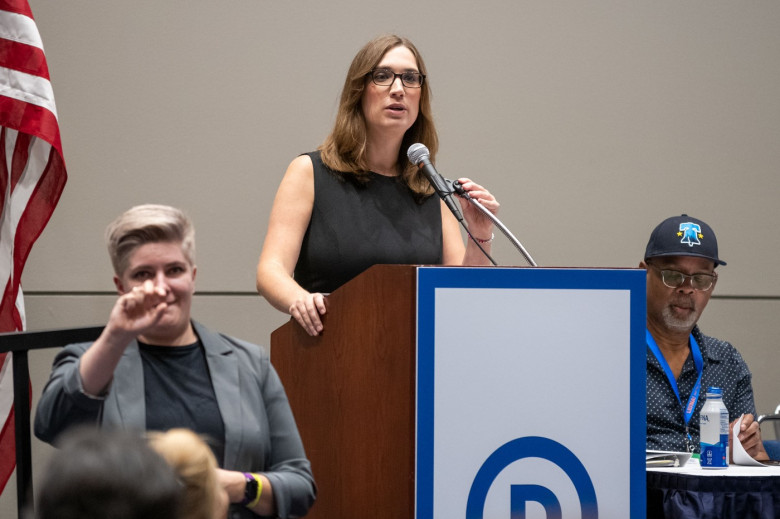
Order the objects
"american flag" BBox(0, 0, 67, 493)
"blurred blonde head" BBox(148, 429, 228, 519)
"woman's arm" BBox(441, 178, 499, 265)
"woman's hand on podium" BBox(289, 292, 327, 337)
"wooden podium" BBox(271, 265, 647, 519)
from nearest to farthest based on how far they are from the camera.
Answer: "blurred blonde head" BBox(148, 429, 228, 519)
"wooden podium" BBox(271, 265, 647, 519)
"woman's hand on podium" BBox(289, 292, 327, 337)
"woman's arm" BBox(441, 178, 499, 265)
"american flag" BBox(0, 0, 67, 493)

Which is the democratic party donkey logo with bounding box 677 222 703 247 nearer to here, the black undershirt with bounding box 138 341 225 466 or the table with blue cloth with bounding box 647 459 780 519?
the table with blue cloth with bounding box 647 459 780 519

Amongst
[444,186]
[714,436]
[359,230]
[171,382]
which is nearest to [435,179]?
[444,186]

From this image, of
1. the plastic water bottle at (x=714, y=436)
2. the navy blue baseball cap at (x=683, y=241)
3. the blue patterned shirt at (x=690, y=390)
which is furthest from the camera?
the navy blue baseball cap at (x=683, y=241)

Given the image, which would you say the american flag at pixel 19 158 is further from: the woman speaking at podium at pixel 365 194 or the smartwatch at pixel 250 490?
the smartwatch at pixel 250 490

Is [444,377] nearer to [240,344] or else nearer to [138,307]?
[240,344]

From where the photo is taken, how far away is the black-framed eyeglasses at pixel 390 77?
272 centimetres

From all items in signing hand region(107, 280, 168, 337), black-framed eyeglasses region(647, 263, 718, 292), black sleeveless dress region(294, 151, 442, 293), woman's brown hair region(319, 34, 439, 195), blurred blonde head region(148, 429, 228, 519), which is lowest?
blurred blonde head region(148, 429, 228, 519)

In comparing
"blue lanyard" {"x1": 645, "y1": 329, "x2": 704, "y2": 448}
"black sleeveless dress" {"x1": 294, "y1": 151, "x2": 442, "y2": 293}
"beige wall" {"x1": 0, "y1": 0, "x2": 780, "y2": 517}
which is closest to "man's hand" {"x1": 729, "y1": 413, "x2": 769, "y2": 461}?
"blue lanyard" {"x1": 645, "y1": 329, "x2": 704, "y2": 448}

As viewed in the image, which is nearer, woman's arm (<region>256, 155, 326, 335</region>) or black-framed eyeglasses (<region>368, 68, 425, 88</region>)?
woman's arm (<region>256, 155, 326, 335</region>)

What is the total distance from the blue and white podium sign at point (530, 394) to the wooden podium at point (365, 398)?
4 cm

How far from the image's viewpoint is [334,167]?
2.77 metres

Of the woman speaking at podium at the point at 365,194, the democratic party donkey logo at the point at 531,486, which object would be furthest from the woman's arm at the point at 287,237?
the democratic party donkey logo at the point at 531,486

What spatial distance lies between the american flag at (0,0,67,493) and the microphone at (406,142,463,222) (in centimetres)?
141

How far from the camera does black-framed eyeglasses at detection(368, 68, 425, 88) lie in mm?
2723
